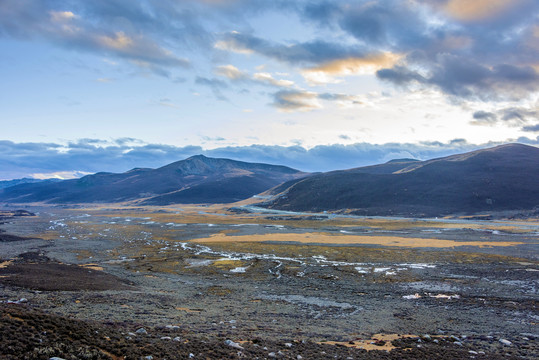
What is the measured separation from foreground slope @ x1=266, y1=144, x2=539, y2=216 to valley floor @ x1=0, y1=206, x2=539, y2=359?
347 ft

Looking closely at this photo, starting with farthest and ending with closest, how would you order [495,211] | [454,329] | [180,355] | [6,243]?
[495,211]
[6,243]
[454,329]
[180,355]

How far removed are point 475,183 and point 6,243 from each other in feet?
610

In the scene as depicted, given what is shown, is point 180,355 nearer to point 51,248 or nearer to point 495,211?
point 51,248

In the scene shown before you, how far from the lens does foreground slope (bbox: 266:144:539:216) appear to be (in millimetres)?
145625

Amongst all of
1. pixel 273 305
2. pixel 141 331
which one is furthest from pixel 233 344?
pixel 273 305

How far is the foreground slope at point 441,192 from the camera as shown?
478ft

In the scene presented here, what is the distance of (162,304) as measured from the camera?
23422 mm

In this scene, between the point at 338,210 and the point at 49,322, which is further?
the point at 338,210

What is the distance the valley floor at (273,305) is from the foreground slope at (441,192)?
347 ft

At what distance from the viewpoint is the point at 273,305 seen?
25031mm

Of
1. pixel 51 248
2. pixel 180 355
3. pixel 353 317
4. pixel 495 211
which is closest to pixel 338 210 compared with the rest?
pixel 495 211

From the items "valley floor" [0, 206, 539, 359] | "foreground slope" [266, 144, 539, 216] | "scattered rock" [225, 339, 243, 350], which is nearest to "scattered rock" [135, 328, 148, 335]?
"valley floor" [0, 206, 539, 359]

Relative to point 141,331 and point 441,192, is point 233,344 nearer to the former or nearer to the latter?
point 141,331

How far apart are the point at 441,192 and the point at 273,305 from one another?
537 ft
